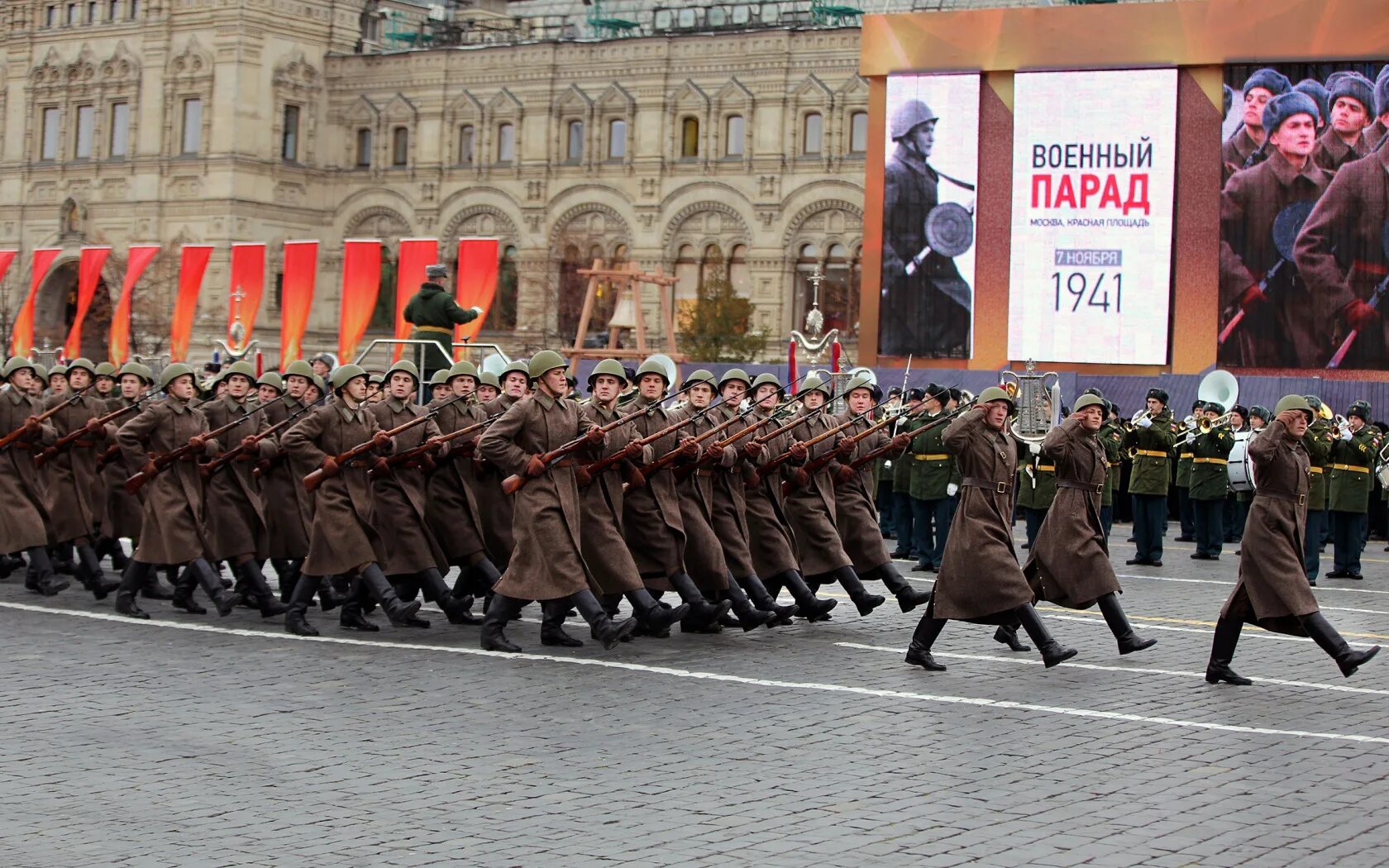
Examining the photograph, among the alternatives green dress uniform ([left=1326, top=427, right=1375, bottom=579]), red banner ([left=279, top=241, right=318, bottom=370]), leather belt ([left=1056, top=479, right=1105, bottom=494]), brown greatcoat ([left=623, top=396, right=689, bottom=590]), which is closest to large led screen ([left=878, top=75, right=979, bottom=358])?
red banner ([left=279, top=241, right=318, bottom=370])

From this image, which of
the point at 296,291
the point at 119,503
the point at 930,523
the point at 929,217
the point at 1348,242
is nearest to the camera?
the point at 119,503

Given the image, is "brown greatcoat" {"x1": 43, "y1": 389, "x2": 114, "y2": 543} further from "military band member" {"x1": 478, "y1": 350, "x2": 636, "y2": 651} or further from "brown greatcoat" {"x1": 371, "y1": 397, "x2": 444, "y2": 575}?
"military band member" {"x1": 478, "y1": 350, "x2": 636, "y2": 651}

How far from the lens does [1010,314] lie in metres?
35.9

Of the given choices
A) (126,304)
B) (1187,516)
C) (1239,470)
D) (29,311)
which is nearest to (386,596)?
(1239,470)

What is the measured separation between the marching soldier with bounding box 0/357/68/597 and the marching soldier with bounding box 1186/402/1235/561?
1176 cm

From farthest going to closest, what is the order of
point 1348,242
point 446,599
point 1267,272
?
point 1267,272 → point 1348,242 → point 446,599

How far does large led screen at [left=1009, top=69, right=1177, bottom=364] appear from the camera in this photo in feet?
115

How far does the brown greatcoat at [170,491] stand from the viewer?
1403 cm

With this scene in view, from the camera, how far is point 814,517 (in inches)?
554

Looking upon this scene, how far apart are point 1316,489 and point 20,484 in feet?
39.8

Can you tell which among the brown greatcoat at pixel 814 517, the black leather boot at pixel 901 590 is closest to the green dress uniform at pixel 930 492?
the brown greatcoat at pixel 814 517

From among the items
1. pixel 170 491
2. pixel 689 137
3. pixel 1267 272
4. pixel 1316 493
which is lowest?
pixel 170 491

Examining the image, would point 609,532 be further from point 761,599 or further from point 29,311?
point 29,311

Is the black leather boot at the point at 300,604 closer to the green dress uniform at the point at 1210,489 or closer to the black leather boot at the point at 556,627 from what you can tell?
the black leather boot at the point at 556,627
